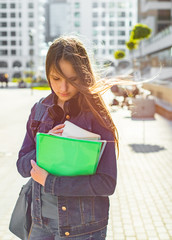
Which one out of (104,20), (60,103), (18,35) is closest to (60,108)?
(60,103)

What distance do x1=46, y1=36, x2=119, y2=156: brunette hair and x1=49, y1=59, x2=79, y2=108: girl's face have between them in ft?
0.06

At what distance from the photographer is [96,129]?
2033mm

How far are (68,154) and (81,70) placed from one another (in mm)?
423

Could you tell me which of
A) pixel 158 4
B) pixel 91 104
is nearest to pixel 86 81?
pixel 91 104

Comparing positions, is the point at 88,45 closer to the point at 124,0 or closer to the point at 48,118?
the point at 48,118

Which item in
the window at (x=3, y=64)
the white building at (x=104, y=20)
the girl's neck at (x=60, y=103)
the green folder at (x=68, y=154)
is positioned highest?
the white building at (x=104, y=20)

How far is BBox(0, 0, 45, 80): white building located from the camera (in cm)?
11344

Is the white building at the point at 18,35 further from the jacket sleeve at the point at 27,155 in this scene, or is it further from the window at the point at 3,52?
the jacket sleeve at the point at 27,155

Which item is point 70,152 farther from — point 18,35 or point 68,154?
point 18,35

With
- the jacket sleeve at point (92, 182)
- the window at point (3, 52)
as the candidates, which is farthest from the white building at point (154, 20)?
the window at point (3, 52)

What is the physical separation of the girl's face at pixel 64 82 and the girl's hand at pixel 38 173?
1.21 feet

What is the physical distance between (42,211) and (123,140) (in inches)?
335

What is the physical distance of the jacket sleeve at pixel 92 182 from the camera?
1.93 meters

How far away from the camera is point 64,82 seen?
2.04m
